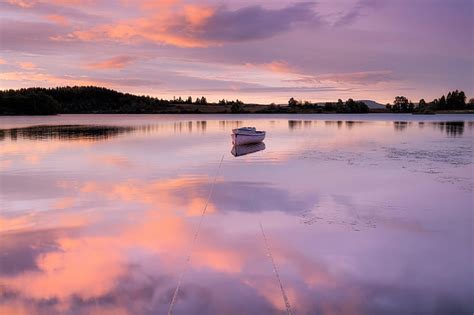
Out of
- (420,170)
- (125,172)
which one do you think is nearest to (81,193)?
(125,172)

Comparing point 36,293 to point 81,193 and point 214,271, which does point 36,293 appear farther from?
point 81,193

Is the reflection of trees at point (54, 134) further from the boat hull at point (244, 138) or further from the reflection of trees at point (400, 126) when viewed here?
the reflection of trees at point (400, 126)

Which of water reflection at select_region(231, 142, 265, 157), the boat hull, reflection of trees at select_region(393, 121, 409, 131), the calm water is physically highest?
reflection of trees at select_region(393, 121, 409, 131)

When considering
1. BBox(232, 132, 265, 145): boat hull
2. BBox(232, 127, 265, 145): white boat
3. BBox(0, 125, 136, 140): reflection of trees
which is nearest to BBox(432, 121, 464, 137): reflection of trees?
BBox(232, 127, 265, 145): white boat

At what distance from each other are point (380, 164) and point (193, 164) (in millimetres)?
8750

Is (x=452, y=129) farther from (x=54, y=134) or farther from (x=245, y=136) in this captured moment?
(x=54, y=134)

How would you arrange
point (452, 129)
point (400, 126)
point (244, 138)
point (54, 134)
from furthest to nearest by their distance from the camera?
1. point (400, 126)
2. point (452, 129)
3. point (54, 134)
4. point (244, 138)

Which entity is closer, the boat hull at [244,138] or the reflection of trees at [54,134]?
the boat hull at [244,138]

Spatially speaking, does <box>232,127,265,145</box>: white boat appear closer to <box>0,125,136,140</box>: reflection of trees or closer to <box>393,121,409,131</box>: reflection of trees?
<box>0,125,136,140</box>: reflection of trees

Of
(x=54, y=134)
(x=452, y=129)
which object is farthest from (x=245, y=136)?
(x=452, y=129)

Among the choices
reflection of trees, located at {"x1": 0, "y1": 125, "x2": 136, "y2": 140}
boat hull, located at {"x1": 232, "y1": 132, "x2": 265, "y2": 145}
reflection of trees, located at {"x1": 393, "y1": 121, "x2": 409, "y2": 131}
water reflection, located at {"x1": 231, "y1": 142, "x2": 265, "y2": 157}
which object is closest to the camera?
water reflection, located at {"x1": 231, "y1": 142, "x2": 265, "y2": 157}

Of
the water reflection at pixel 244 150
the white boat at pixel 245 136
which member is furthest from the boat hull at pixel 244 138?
the water reflection at pixel 244 150

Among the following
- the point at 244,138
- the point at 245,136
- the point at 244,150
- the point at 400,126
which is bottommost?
the point at 244,150

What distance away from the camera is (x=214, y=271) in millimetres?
7164
